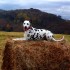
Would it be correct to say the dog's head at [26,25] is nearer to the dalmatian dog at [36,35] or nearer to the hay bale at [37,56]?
the dalmatian dog at [36,35]

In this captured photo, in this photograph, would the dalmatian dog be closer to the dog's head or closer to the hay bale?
the dog's head

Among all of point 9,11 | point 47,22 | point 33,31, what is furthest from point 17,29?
point 33,31

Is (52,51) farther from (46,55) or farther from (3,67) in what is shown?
(3,67)

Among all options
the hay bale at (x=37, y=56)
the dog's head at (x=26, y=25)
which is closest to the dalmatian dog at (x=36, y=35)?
the dog's head at (x=26, y=25)

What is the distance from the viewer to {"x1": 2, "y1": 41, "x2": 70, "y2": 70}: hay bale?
1191 centimetres

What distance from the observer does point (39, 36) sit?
13812 mm

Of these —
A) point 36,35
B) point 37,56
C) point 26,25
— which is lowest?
point 37,56

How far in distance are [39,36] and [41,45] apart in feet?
5.22

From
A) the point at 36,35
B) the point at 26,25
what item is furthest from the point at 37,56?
the point at 36,35

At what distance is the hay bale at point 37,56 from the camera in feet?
39.1

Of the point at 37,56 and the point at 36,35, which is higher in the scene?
the point at 36,35

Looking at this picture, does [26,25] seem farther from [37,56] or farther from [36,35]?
[37,56]

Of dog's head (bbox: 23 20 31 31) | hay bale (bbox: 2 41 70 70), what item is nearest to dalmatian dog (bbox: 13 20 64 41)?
dog's head (bbox: 23 20 31 31)

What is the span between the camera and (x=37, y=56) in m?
12.0
